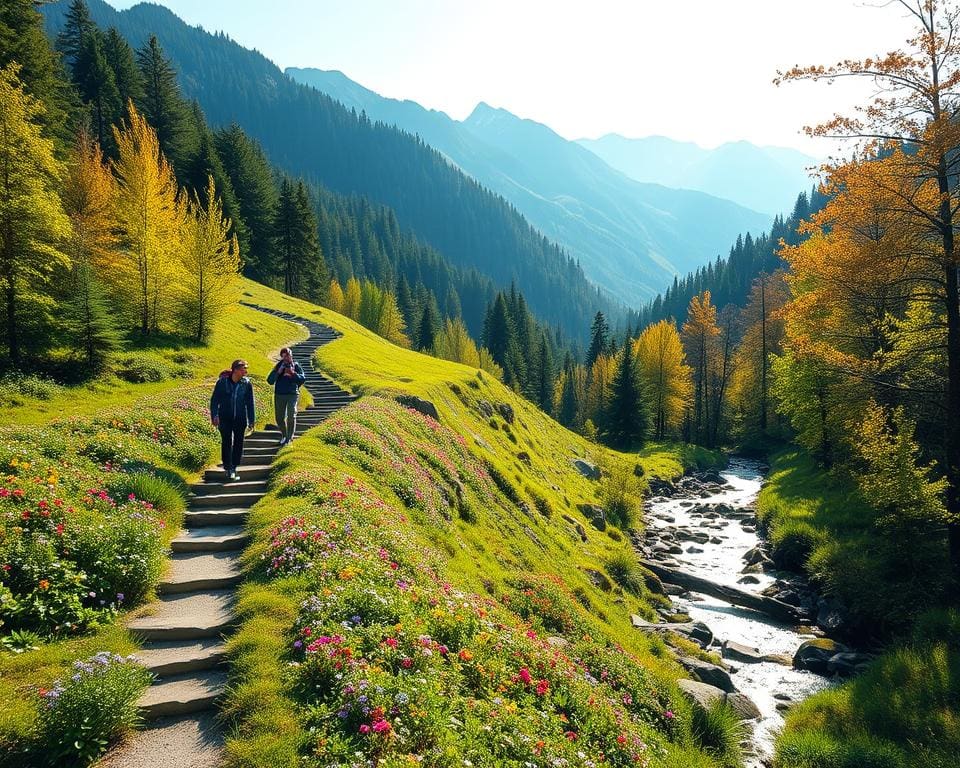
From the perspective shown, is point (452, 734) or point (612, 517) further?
point (612, 517)

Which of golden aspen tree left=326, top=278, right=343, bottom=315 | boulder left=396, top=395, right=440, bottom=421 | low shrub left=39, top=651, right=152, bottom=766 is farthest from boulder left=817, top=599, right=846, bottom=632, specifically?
golden aspen tree left=326, top=278, right=343, bottom=315

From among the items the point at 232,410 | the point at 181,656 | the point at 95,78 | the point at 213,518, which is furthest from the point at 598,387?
the point at 181,656

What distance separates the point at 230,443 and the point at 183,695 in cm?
939

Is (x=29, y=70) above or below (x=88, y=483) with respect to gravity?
above

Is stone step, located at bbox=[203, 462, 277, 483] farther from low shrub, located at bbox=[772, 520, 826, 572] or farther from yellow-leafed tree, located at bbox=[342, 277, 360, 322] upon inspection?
Result: yellow-leafed tree, located at bbox=[342, 277, 360, 322]

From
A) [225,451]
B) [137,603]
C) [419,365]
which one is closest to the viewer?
[137,603]

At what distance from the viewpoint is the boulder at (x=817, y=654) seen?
17.8 metres

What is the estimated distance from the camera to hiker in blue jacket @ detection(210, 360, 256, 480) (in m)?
14.9

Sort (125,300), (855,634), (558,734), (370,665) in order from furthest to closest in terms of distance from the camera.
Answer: (125,300), (855,634), (558,734), (370,665)

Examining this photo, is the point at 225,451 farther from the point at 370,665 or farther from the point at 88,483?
the point at 370,665

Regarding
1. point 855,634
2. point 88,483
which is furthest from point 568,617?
point 855,634

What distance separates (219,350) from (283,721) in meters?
37.2

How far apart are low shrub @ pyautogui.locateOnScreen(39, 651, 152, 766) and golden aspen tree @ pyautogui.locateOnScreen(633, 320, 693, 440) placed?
229 ft

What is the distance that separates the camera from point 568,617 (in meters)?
13.9
